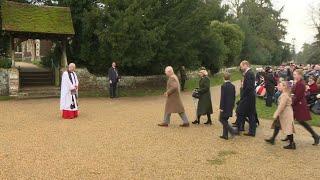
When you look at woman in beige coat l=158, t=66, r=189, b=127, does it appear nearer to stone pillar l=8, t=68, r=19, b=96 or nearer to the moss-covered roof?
stone pillar l=8, t=68, r=19, b=96

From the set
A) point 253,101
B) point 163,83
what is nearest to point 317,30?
point 163,83

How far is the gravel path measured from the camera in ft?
25.6

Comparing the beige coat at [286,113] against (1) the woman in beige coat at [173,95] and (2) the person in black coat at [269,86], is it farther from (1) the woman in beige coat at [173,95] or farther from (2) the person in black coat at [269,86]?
(2) the person in black coat at [269,86]

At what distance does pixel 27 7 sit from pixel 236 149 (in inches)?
611

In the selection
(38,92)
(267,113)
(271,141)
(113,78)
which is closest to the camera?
(271,141)

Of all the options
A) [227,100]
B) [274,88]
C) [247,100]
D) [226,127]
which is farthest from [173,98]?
[274,88]

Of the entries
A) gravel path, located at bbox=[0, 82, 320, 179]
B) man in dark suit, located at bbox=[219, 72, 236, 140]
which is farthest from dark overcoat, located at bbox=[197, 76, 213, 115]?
man in dark suit, located at bbox=[219, 72, 236, 140]

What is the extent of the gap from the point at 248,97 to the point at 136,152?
3564mm

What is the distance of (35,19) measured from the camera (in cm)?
2105

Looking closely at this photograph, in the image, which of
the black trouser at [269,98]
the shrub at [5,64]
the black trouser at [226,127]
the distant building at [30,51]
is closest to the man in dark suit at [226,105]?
the black trouser at [226,127]

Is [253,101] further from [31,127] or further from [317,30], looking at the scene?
[317,30]

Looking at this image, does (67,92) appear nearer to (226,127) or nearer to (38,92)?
(226,127)

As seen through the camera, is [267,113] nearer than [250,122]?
No

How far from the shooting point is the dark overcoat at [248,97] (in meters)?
11.0
